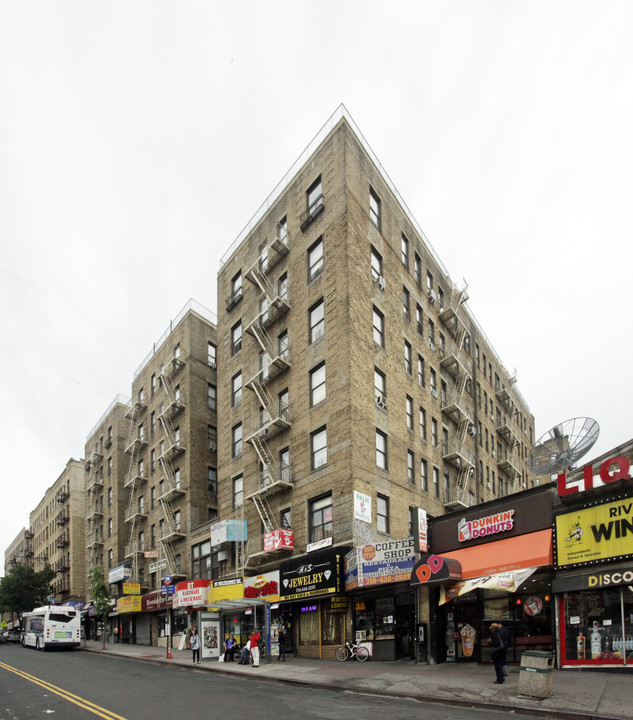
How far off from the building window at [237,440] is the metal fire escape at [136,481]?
17.1 meters

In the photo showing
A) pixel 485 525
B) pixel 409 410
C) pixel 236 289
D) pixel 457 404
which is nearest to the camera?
pixel 485 525

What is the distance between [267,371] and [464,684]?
2015 centimetres

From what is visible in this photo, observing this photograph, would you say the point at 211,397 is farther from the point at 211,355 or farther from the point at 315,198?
the point at 315,198

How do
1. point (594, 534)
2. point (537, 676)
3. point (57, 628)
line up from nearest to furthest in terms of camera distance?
1. point (537, 676)
2. point (594, 534)
3. point (57, 628)

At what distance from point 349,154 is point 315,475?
16533 mm

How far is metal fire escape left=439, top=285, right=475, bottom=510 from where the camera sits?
3784 centimetres

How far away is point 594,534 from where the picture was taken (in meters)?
17.3

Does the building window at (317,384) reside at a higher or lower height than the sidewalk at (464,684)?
higher

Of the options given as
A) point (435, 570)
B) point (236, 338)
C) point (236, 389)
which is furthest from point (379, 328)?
point (435, 570)

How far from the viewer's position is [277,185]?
A: 120 feet

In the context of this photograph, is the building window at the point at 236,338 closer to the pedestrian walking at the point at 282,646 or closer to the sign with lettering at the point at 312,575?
the sign with lettering at the point at 312,575

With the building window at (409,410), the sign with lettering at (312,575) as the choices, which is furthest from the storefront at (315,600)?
the building window at (409,410)

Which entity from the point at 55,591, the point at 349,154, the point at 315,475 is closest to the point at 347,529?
the point at 315,475

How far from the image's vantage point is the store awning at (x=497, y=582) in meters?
17.9
